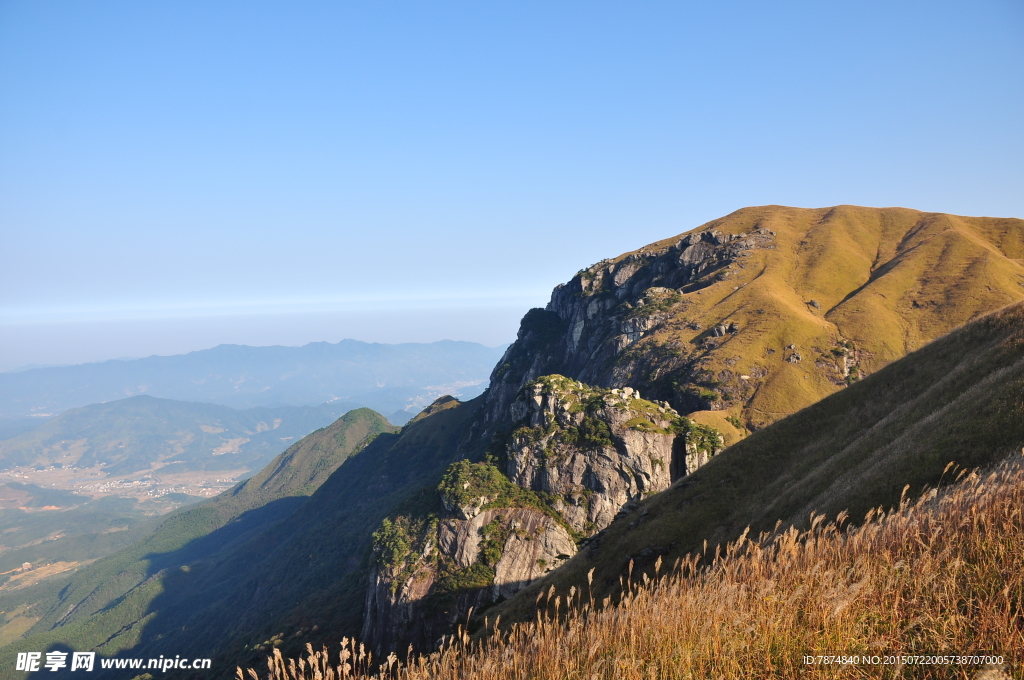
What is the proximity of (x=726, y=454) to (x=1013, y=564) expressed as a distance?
130 feet

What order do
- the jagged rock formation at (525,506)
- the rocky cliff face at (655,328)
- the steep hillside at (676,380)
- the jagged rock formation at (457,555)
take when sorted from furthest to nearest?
the rocky cliff face at (655,328) → the steep hillside at (676,380) → the jagged rock formation at (525,506) → the jagged rock formation at (457,555)

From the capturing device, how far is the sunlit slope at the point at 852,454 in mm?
20703

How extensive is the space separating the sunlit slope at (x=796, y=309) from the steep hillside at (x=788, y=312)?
415mm

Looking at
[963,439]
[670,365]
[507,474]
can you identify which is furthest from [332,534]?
[963,439]

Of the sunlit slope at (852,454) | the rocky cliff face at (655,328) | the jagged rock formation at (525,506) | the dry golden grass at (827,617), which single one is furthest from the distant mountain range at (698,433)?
the dry golden grass at (827,617)

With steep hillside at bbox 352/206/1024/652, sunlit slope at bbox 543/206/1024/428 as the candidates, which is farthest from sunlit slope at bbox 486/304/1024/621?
sunlit slope at bbox 543/206/1024/428

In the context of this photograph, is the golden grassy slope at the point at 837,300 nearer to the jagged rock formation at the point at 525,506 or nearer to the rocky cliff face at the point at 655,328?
the rocky cliff face at the point at 655,328

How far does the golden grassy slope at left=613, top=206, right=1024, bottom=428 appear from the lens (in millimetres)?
122125

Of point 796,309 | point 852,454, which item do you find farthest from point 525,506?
point 796,309

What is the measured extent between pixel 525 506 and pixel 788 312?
3831 inches

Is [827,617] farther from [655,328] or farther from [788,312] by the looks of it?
[655,328]

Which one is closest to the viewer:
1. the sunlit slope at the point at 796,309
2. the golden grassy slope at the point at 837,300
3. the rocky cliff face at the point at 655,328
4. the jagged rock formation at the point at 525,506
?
the jagged rock formation at the point at 525,506

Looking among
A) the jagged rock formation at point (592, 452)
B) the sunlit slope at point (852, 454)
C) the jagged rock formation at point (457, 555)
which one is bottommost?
the jagged rock formation at point (457, 555)

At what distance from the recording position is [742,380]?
122438 mm
